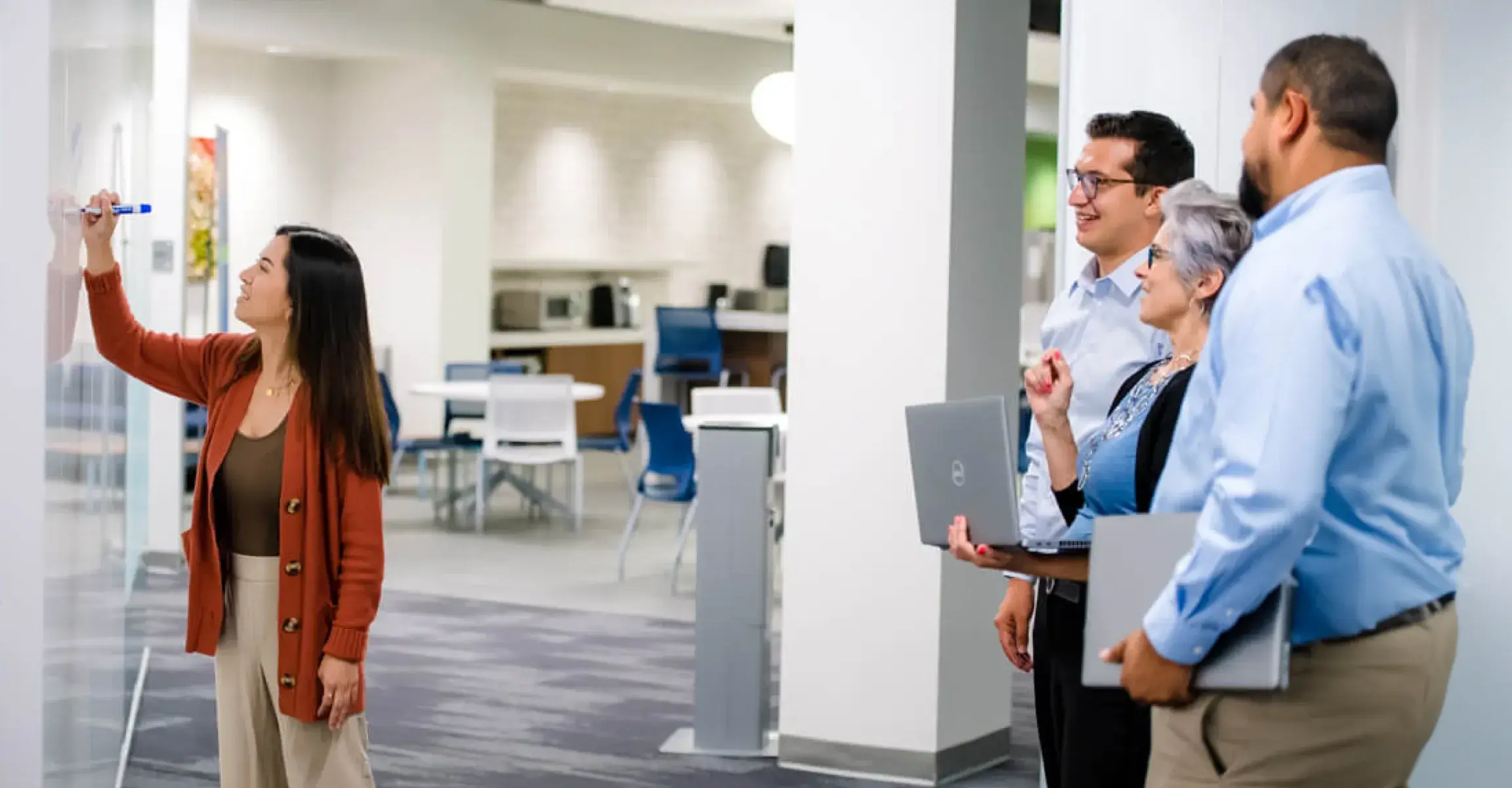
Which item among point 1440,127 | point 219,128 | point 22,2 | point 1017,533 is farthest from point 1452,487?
point 219,128

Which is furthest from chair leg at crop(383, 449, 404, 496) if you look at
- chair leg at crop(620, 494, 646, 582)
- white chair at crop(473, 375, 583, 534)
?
chair leg at crop(620, 494, 646, 582)

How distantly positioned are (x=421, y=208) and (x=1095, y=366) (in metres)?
12.9

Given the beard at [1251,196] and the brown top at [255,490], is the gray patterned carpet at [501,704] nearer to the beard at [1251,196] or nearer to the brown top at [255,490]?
the brown top at [255,490]

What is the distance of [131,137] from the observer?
5.96 metres

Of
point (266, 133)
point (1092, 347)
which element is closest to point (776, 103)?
point (266, 133)

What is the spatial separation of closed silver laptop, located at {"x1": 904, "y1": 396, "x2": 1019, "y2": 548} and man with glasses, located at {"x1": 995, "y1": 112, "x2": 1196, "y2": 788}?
0.79 ft

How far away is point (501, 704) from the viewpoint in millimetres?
6777

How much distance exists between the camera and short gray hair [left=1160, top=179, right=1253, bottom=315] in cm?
271

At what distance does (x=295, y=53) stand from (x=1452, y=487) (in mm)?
14210

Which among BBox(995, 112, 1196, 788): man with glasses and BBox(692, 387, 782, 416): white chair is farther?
BBox(692, 387, 782, 416): white chair

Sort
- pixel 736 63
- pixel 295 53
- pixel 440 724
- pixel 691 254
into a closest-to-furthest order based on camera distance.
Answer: pixel 440 724 < pixel 295 53 < pixel 736 63 < pixel 691 254

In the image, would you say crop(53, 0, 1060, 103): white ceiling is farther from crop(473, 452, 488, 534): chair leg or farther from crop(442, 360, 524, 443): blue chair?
crop(473, 452, 488, 534): chair leg

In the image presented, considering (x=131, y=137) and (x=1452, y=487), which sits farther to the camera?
(x=131, y=137)

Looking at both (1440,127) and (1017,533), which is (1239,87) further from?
(1017,533)
